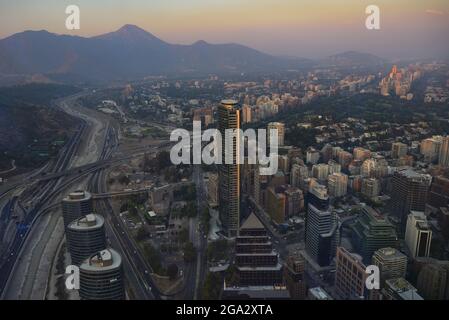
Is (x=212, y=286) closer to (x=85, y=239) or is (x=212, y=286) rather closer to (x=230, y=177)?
(x=85, y=239)

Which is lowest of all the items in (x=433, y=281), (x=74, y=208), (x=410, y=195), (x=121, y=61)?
(x=433, y=281)

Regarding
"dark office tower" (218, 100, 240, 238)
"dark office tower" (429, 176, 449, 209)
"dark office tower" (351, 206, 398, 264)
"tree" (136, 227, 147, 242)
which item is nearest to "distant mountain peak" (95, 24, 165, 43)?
"dark office tower" (218, 100, 240, 238)

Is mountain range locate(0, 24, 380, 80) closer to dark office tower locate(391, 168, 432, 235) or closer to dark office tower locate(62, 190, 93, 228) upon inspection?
dark office tower locate(62, 190, 93, 228)

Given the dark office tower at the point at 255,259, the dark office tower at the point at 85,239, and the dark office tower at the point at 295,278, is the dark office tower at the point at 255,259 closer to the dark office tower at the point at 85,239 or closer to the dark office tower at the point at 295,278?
the dark office tower at the point at 295,278

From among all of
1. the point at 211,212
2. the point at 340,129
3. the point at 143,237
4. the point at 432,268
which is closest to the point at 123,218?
the point at 143,237

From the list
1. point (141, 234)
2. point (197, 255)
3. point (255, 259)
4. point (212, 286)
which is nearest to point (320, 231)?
point (255, 259)

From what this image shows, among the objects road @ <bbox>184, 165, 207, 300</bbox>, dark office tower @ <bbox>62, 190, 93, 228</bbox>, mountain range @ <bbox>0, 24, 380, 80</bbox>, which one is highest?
mountain range @ <bbox>0, 24, 380, 80</bbox>
